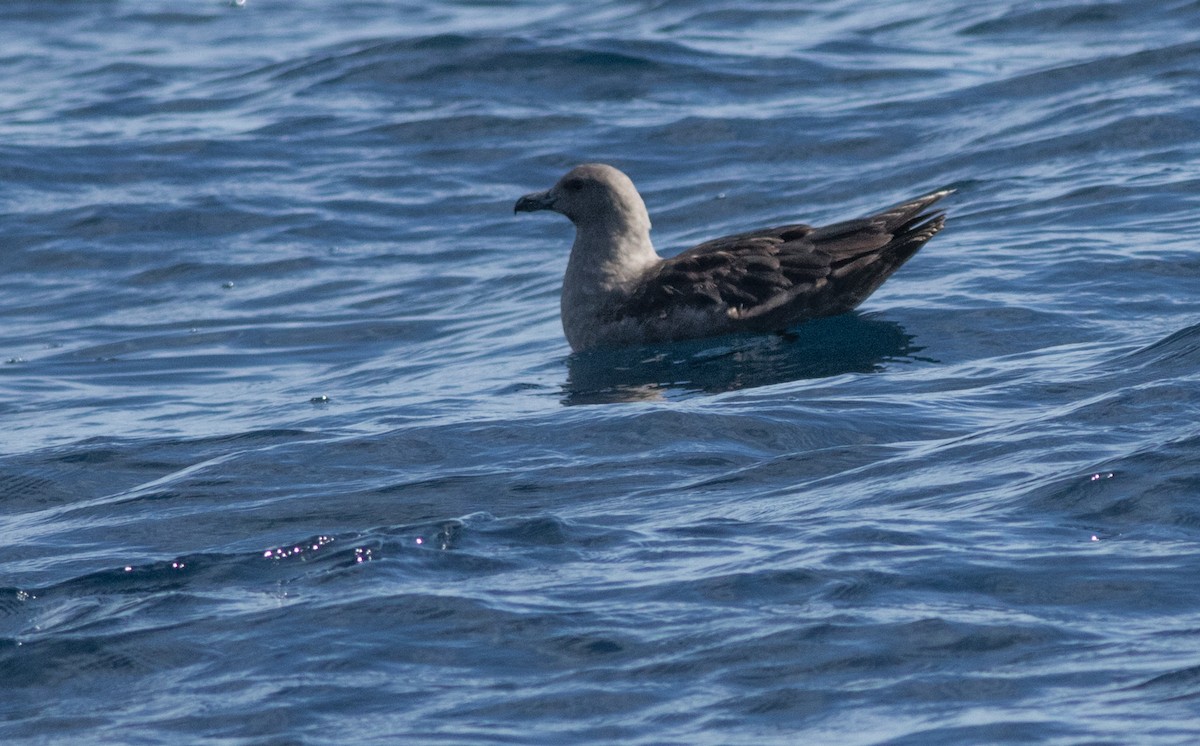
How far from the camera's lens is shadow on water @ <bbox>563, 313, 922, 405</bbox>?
9219 millimetres

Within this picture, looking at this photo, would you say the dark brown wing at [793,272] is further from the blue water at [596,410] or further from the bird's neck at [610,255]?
the bird's neck at [610,255]

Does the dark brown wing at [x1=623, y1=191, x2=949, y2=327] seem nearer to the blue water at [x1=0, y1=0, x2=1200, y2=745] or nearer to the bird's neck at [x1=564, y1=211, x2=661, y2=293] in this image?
the blue water at [x1=0, y1=0, x2=1200, y2=745]

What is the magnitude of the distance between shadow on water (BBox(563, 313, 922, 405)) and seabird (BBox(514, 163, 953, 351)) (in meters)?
0.11

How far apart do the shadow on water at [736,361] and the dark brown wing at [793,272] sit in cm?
18

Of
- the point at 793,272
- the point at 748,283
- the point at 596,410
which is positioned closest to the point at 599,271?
the point at 748,283

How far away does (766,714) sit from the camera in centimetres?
502

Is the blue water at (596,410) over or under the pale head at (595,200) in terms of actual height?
under

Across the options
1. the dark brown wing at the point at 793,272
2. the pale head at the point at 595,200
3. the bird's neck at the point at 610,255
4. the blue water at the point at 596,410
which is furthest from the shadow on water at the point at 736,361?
the pale head at the point at 595,200

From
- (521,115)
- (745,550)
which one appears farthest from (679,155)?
(745,550)

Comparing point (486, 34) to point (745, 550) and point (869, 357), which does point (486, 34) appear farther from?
point (745, 550)

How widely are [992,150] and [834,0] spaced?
27.3 feet

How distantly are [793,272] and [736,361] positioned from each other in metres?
0.80

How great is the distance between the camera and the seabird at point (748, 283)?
33.4 feet

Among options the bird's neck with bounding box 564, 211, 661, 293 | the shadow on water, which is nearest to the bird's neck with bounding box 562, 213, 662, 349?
the bird's neck with bounding box 564, 211, 661, 293
